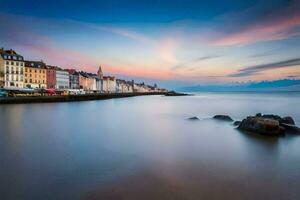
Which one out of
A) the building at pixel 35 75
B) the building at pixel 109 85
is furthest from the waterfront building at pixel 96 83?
the building at pixel 35 75

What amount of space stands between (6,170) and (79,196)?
379 cm

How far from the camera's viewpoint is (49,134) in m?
16.7

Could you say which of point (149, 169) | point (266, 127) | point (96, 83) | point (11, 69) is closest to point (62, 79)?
point (11, 69)

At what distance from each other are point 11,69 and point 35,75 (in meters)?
10.9

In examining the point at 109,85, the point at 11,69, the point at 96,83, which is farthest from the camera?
the point at 109,85

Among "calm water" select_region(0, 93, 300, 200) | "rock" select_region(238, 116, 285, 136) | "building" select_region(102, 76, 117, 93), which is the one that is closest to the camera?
"calm water" select_region(0, 93, 300, 200)

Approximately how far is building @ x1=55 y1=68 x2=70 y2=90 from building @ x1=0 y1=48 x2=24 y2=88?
729 inches

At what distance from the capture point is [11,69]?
230 feet

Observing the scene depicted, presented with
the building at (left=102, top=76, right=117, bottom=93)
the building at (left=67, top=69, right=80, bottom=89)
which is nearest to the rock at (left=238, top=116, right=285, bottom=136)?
the building at (left=67, top=69, right=80, bottom=89)

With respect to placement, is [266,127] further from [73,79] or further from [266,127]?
[73,79]

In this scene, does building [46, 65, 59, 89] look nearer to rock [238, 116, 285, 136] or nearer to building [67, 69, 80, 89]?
building [67, 69, 80, 89]

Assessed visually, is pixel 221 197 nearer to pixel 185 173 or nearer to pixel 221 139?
pixel 185 173

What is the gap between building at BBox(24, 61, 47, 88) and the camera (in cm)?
7775

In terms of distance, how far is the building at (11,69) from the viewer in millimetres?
67956
